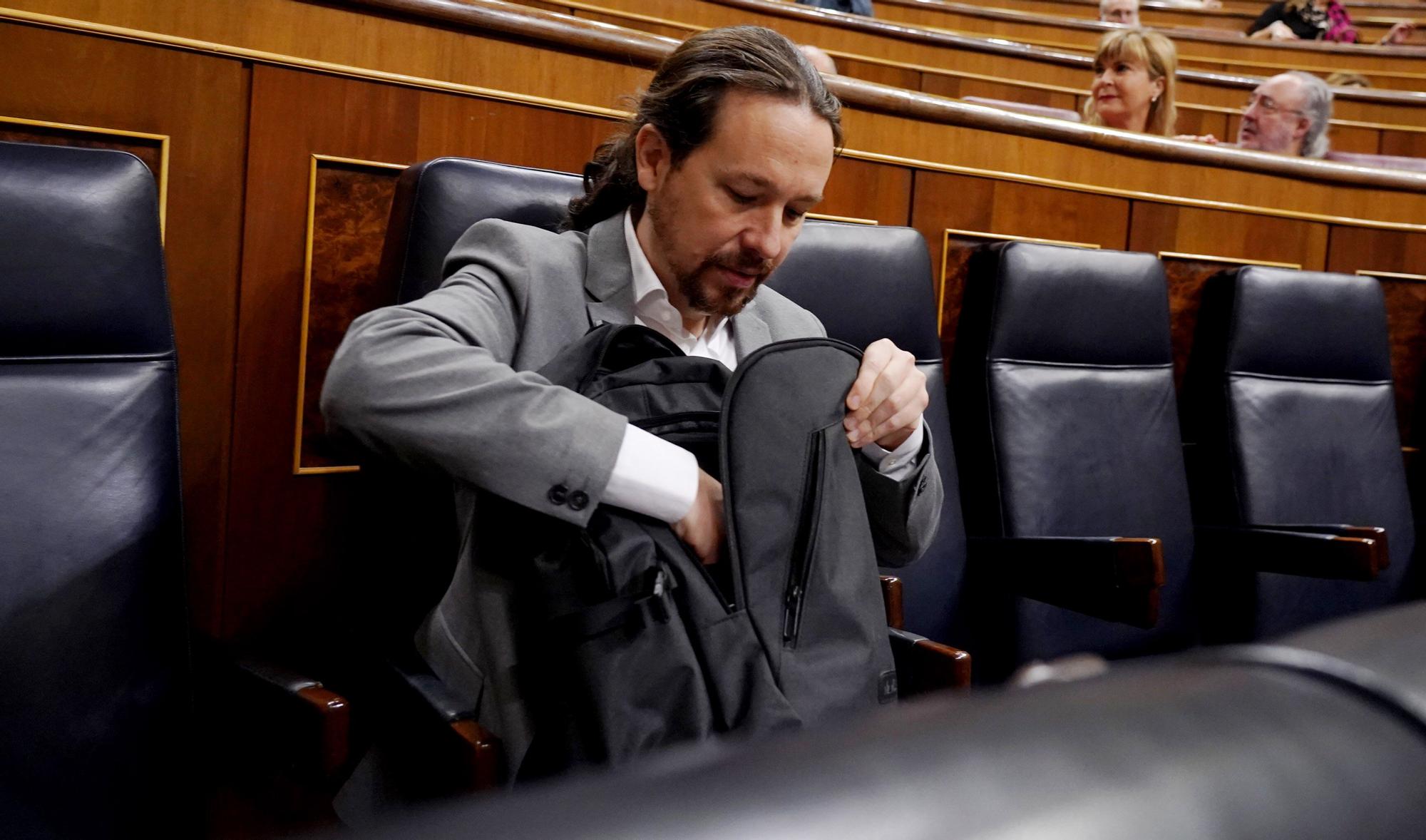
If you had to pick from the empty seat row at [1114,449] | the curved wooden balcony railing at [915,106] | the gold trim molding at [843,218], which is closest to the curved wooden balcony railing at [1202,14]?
the curved wooden balcony railing at [915,106]

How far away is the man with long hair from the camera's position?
1.76ft

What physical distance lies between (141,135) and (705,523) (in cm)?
45

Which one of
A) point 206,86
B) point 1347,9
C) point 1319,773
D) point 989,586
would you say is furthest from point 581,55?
point 1347,9

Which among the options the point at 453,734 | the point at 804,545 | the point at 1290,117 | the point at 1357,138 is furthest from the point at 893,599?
the point at 1357,138

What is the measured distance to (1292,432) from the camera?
114 centimetres

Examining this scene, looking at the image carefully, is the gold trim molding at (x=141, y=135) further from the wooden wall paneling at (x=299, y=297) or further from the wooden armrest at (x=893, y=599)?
the wooden armrest at (x=893, y=599)

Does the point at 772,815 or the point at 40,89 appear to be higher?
the point at 40,89

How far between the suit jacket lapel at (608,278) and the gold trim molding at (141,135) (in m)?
0.26

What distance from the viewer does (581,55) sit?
912 mm

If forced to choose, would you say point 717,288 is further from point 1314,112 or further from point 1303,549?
point 1314,112

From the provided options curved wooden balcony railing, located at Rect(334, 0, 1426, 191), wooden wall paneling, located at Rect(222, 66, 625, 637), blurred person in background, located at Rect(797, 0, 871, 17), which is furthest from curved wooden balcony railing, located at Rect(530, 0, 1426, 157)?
wooden wall paneling, located at Rect(222, 66, 625, 637)

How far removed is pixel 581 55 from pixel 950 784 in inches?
34.3

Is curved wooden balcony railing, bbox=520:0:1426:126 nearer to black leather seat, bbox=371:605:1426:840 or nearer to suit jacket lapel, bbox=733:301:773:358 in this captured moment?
suit jacket lapel, bbox=733:301:773:358

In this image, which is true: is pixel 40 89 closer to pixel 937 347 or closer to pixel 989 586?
pixel 937 347
